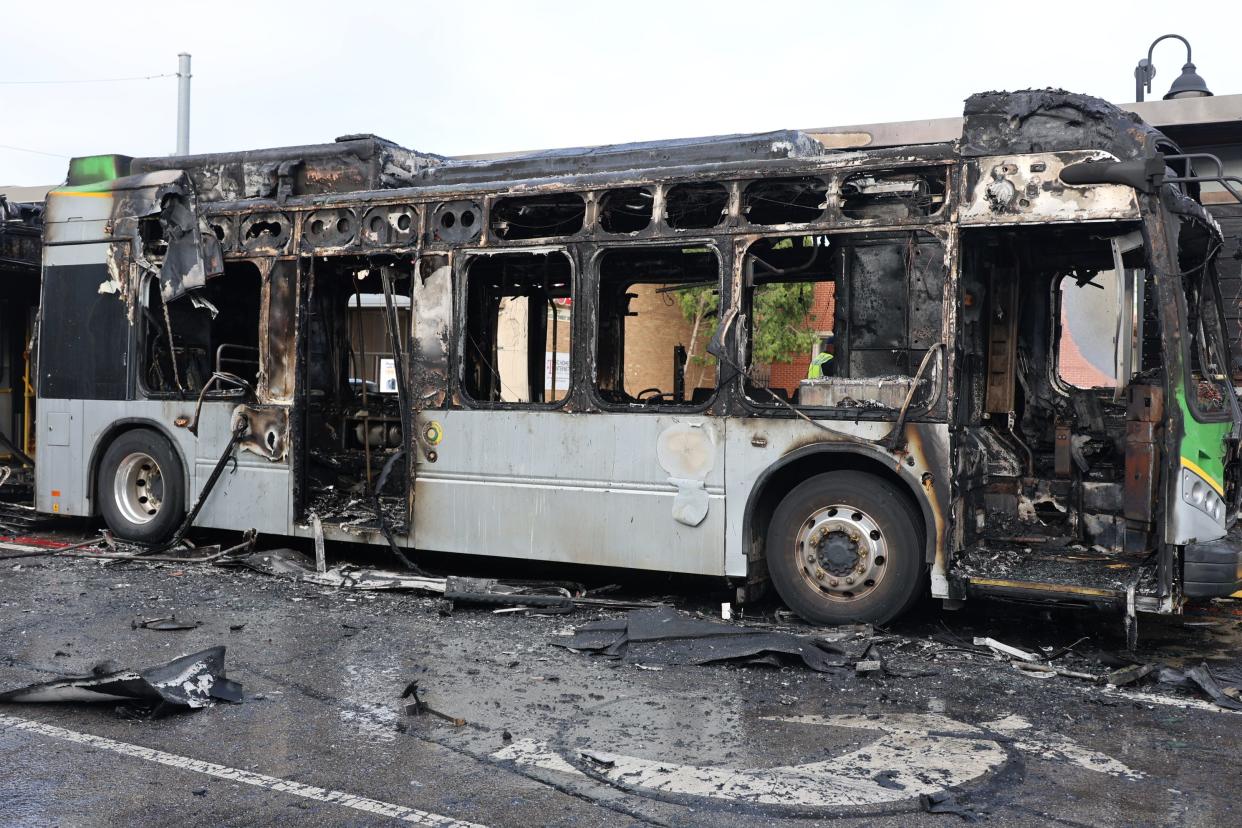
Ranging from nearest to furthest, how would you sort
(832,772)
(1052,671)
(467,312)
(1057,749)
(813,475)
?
(832,772), (1057,749), (1052,671), (813,475), (467,312)

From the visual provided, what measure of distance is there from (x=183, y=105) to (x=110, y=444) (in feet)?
51.7

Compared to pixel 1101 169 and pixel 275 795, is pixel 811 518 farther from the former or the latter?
pixel 275 795

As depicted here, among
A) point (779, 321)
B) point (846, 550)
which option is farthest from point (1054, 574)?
point (779, 321)

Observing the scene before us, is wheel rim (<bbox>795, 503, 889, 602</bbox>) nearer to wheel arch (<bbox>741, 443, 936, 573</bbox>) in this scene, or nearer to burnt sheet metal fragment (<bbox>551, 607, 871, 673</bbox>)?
wheel arch (<bbox>741, 443, 936, 573</bbox>)

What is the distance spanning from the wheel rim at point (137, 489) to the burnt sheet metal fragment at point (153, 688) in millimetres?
4931

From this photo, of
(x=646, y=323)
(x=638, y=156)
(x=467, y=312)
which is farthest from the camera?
(x=646, y=323)

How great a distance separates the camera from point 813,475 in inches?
298

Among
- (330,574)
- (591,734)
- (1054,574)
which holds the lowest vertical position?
(591,734)

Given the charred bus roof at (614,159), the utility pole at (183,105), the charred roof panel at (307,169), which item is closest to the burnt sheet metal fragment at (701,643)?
the charred bus roof at (614,159)

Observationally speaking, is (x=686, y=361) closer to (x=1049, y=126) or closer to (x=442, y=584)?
(x=442, y=584)

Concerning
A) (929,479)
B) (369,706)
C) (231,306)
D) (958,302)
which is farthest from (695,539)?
(231,306)

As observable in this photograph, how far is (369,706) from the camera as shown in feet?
18.4

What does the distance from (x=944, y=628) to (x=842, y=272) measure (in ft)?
7.70

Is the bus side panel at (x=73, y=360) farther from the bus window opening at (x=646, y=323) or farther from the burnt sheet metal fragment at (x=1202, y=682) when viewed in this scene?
the burnt sheet metal fragment at (x=1202, y=682)
